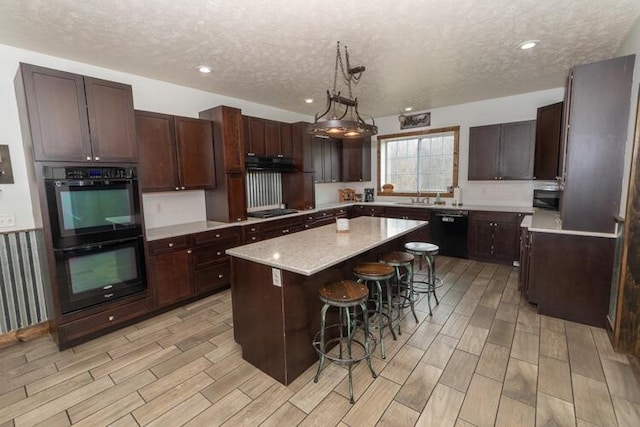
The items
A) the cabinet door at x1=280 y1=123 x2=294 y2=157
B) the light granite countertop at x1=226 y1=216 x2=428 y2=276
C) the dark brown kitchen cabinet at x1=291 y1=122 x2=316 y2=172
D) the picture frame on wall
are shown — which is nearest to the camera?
the light granite countertop at x1=226 y1=216 x2=428 y2=276

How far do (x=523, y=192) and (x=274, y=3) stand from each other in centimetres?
478

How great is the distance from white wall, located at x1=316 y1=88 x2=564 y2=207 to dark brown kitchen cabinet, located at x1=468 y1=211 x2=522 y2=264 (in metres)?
0.63

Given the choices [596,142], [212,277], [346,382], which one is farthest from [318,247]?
[596,142]

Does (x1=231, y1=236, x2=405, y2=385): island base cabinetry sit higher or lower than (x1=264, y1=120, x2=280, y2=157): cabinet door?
lower

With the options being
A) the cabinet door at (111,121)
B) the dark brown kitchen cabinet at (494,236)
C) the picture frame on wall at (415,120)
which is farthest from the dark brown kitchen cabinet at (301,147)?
the dark brown kitchen cabinet at (494,236)

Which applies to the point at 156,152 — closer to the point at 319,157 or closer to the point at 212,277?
the point at 212,277

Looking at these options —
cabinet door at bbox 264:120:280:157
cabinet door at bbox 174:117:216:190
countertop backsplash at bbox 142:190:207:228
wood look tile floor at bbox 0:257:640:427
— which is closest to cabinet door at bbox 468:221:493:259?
wood look tile floor at bbox 0:257:640:427

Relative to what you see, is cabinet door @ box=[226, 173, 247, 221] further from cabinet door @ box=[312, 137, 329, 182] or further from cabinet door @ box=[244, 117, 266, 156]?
cabinet door @ box=[312, 137, 329, 182]

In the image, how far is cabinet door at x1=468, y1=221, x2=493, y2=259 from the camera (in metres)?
4.62

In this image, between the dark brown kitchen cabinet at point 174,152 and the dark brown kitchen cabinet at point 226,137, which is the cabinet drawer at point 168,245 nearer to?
the dark brown kitchen cabinet at point 174,152

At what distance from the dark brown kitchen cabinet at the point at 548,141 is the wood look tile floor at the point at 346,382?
2125mm

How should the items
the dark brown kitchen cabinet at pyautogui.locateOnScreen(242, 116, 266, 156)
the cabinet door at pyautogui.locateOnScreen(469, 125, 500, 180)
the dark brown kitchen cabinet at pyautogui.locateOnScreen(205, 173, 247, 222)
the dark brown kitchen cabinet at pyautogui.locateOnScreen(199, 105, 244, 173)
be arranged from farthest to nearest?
1. the cabinet door at pyautogui.locateOnScreen(469, 125, 500, 180)
2. the dark brown kitchen cabinet at pyautogui.locateOnScreen(242, 116, 266, 156)
3. the dark brown kitchen cabinet at pyautogui.locateOnScreen(205, 173, 247, 222)
4. the dark brown kitchen cabinet at pyautogui.locateOnScreen(199, 105, 244, 173)

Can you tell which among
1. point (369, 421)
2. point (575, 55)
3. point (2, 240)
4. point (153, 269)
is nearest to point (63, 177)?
point (2, 240)

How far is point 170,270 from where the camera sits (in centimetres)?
326
